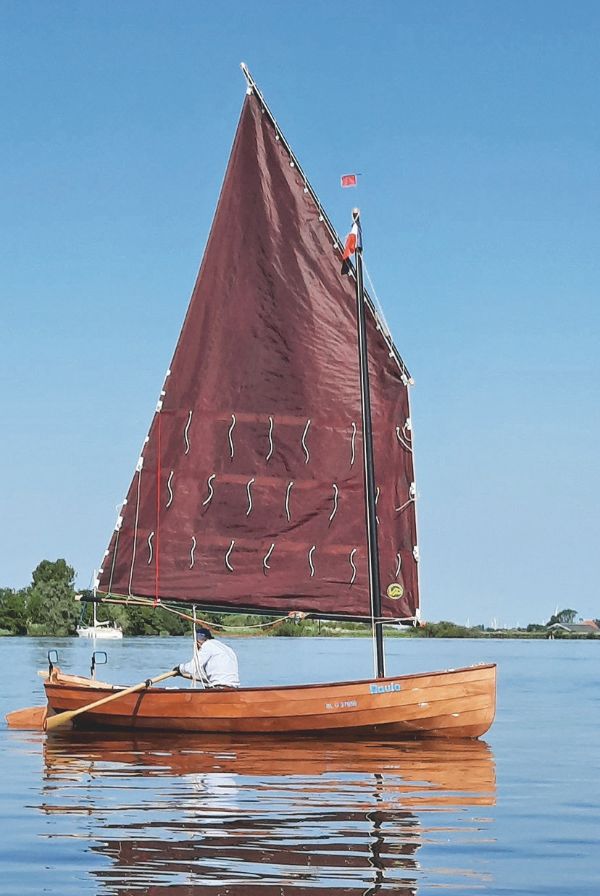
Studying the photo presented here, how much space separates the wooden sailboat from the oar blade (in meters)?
0.96

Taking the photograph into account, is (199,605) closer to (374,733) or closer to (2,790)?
(374,733)

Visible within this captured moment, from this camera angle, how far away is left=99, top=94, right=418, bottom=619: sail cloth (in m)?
25.3

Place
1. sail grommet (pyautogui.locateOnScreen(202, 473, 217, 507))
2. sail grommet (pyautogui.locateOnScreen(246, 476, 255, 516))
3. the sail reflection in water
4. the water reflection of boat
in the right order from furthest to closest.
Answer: sail grommet (pyautogui.locateOnScreen(202, 473, 217, 507))
sail grommet (pyautogui.locateOnScreen(246, 476, 255, 516))
the water reflection of boat
the sail reflection in water

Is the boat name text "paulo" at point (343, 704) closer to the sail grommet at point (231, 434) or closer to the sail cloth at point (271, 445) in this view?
the sail cloth at point (271, 445)

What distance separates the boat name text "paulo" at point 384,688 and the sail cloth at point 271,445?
80.9 inches

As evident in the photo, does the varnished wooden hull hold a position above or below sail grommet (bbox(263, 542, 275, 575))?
below

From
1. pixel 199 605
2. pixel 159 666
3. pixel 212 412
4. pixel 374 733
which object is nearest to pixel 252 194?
pixel 212 412

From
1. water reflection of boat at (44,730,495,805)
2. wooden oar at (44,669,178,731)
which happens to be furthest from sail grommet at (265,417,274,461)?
water reflection of boat at (44,730,495,805)

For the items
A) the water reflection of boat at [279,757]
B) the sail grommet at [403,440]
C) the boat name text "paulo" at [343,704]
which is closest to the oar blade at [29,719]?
the water reflection of boat at [279,757]

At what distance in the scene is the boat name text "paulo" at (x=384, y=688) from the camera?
76.9 feet

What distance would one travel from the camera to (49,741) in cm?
2358

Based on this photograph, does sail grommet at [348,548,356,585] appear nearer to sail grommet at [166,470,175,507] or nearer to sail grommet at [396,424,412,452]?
sail grommet at [396,424,412,452]

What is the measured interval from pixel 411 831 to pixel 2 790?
5.87 meters

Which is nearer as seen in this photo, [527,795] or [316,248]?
[527,795]
